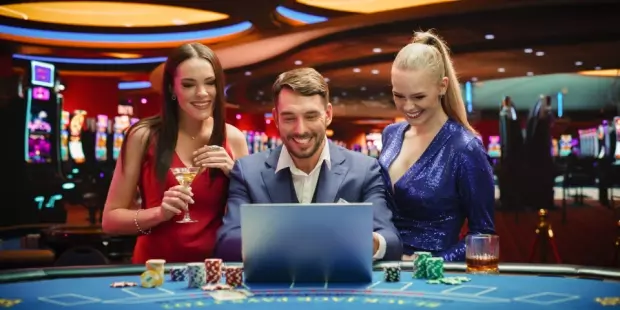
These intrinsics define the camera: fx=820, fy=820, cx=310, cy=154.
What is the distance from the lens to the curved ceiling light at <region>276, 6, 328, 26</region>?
954cm

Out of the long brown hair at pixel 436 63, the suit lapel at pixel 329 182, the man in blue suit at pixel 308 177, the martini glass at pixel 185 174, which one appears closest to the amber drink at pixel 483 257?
the man in blue suit at pixel 308 177

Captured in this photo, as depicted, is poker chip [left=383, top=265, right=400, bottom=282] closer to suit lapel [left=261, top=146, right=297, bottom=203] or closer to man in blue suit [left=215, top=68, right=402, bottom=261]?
man in blue suit [left=215, top=68, right=402, bottom=261]

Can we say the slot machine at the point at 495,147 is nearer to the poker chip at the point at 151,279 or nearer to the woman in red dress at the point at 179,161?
the woman in red dress at the point at 179,161

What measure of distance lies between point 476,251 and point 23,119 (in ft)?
24.8

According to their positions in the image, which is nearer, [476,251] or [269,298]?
[269,298]

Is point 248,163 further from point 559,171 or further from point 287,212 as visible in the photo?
point 559,171

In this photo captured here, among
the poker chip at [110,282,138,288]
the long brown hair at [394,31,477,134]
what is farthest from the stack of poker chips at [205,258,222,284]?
the long brown hair at [394,31,477,134]

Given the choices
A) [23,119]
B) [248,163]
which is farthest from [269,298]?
[23,119]

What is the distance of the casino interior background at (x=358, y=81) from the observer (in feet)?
29.0

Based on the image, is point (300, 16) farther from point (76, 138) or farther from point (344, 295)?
point (344, 295)

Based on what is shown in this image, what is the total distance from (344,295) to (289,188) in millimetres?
666

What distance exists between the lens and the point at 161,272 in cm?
195

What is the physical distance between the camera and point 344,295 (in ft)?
5.93

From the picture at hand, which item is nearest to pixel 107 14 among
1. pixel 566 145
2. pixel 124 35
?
pixel 124 35
